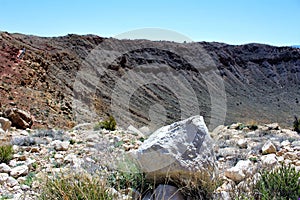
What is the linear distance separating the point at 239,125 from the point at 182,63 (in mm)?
38781

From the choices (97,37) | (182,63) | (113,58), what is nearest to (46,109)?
(113,58)

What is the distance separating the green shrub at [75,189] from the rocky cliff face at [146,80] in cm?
1098

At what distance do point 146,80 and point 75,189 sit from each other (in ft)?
126

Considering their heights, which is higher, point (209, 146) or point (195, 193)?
point (209, 146)

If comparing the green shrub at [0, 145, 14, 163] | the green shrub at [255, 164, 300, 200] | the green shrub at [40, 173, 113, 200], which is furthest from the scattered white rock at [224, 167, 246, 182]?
the green shrub at [0, 145, 14, 163]

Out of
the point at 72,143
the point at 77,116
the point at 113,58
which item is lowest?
the point at 77,116

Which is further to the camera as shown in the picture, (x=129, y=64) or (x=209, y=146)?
(x=129, y=64)

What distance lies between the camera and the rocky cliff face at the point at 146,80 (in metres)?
19.5

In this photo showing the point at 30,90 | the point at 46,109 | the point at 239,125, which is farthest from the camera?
the point at 30,90

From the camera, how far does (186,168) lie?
345 centimetres

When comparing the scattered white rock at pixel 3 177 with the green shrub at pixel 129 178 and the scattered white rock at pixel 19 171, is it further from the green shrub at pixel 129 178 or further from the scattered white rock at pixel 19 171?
the green shrub at pixel 129 178

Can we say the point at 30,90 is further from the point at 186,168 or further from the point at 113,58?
the point at 113,58

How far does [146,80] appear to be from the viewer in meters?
41.2

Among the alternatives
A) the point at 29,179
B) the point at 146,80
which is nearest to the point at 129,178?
the point at 29,179
